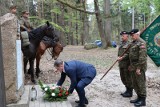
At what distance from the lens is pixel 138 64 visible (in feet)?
20.1

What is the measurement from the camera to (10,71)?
5.41 metres

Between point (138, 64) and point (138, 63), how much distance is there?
0.08 ft

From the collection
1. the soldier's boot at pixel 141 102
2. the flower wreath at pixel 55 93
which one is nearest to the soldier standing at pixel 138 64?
the soldier's boot at pixel 141 102

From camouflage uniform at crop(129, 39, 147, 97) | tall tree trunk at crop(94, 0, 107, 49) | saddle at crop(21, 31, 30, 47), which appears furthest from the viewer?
tall tree trunk at crop(94, 0, 107, 49)

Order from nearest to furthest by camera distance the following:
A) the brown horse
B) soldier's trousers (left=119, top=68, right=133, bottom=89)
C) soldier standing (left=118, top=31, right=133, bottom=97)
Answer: soldier standing (left=118, top=31, right=133, bottom=97) < soldier's trousers (left=119, top=68, right=133, bottom=89) < the brown horse

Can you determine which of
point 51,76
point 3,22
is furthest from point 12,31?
point 51,76

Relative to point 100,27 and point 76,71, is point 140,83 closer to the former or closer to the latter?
point 76,71

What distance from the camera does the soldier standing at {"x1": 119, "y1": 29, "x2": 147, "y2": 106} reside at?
607 cm

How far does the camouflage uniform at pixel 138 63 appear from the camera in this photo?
19.9 feet

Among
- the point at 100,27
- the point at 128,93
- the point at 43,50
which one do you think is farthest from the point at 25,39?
the point at 100,27

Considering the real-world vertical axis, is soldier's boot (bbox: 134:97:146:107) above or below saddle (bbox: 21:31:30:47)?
below

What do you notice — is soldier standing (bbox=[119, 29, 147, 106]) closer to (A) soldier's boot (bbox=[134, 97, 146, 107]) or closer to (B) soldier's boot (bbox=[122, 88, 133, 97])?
(A) soldier's boot (bbox=[134, 97, 146, 107])

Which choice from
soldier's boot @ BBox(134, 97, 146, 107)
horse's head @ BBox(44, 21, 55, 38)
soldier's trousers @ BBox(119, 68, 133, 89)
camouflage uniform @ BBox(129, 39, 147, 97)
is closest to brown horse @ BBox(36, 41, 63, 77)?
horse's head @ BBox(44, 21, 55, 38)

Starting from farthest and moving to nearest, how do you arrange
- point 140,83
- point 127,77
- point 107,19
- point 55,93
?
1. point 107,19
2. point 127,77
3. point 140,83
4. point 55,93
